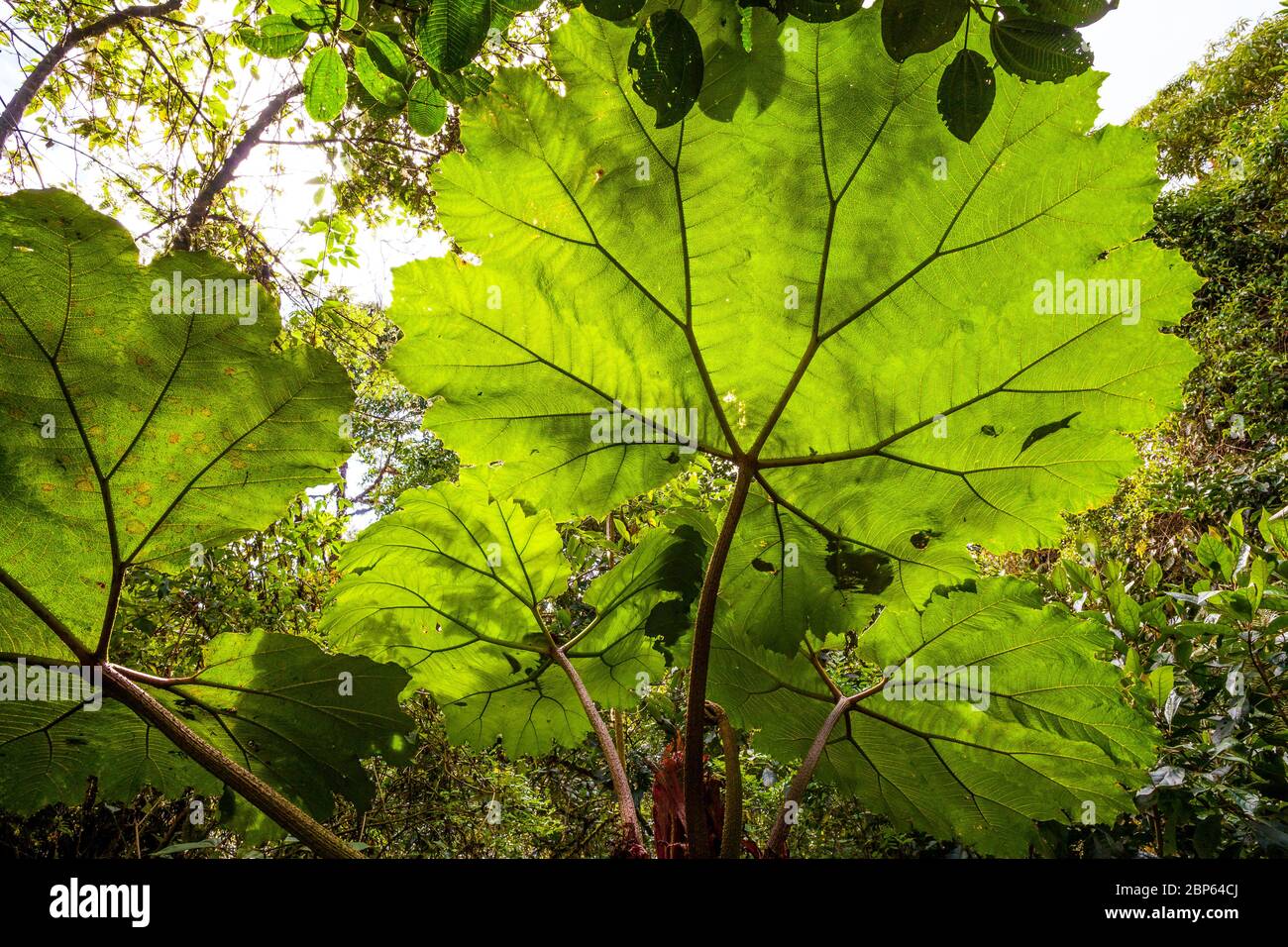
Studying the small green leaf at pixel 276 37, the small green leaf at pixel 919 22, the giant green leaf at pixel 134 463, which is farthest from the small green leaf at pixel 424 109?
the small green leaf at pixel 919 22

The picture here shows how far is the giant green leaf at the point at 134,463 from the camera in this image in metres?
0.77

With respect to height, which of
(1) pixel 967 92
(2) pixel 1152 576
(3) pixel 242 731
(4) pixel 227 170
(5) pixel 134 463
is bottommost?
(3) pixel 242 731

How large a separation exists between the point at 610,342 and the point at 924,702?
81 centimetres

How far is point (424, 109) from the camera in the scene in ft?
3.34

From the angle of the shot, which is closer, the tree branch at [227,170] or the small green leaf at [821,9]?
the small green leaf at [821,9]

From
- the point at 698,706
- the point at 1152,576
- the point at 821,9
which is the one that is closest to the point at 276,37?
the point at 821,9

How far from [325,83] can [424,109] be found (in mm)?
141

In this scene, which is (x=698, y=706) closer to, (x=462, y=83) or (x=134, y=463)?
(x=134, y=463)

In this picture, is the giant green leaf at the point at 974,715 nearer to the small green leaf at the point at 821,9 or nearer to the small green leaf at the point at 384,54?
the small green leaf at the point at 821,9

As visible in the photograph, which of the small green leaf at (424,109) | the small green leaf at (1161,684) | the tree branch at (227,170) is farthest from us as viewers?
the tree branch at (227,170)

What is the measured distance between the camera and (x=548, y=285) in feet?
2.84

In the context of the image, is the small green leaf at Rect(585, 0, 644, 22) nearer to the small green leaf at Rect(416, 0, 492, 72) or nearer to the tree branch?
the small green leaf at Rect(416, 0, 492, 72)

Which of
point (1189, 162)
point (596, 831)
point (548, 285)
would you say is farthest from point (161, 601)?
point (1189, 162)

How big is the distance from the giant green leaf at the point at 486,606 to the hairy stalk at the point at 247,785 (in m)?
0.30
